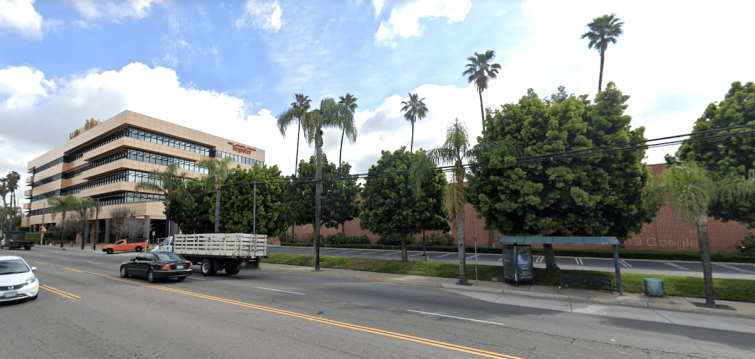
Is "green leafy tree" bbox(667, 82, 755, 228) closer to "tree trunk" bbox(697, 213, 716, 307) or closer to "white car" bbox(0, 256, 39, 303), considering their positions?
"tree trunk" bbox(697, 213, 716, 307)

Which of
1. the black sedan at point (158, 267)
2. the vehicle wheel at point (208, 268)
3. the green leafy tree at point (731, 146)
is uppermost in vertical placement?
the green leafy tree at point (731, 146)

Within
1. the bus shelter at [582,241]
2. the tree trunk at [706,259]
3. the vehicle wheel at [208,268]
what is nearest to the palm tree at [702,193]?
the tree trunk at [706,259]

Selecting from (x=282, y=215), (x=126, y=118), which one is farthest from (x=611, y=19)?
(x=126, y=118)

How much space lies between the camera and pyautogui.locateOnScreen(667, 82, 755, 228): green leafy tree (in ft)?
44.6

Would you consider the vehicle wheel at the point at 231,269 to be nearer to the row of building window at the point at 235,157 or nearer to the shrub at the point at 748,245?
the shrub at the point at 748,245

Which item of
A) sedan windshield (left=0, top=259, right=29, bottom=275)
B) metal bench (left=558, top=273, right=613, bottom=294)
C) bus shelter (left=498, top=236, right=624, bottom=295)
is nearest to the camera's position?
sedan windshield (left=0, top=259, right=29, bottom=275)

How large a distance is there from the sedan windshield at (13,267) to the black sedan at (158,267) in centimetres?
443

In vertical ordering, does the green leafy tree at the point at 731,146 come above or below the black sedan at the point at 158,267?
above

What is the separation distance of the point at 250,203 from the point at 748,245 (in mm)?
39962

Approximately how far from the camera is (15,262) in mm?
11781

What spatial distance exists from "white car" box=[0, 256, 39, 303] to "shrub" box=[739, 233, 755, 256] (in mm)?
42135

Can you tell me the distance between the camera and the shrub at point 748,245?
26.2 meters

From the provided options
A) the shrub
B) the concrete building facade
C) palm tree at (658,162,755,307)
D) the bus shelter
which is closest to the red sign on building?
the concrete building facade

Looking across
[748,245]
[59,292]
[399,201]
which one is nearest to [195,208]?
[59,292]
